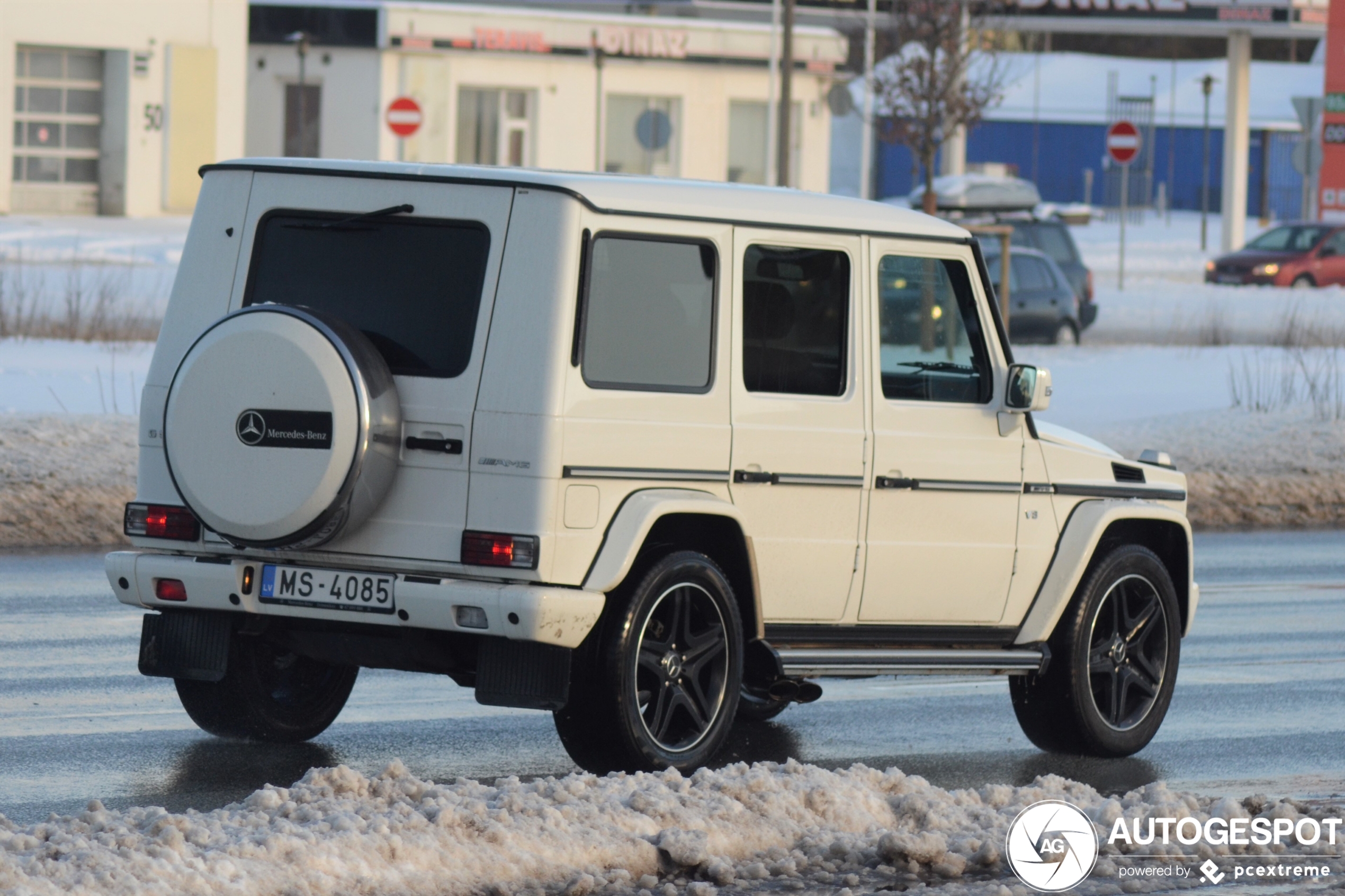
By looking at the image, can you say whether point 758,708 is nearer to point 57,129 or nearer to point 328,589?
point 328,589

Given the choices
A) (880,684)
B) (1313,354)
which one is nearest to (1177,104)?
(1313,354)

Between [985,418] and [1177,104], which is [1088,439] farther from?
[1177,104]

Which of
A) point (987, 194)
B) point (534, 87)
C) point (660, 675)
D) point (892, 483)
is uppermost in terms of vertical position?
point (534, 87)

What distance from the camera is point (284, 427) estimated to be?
708cm

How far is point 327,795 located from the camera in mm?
6309

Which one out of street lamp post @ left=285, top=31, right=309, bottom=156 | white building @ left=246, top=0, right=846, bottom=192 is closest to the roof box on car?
white building @ left=246, top=0, right=846, bottom=192

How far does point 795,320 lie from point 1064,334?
23.7 m

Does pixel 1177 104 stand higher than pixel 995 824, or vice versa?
pixel 1177 104

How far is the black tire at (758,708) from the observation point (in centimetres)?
908

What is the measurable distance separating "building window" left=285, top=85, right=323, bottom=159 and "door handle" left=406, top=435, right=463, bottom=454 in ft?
158

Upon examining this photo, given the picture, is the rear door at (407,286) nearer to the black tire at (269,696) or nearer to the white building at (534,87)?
the black tire at (269,696)

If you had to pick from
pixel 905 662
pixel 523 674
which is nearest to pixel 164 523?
pixel 523 674

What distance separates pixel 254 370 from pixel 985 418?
2.73m

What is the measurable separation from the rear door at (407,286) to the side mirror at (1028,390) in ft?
6.96
